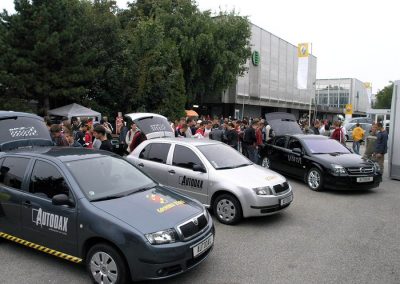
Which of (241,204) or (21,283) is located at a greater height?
(241,204)

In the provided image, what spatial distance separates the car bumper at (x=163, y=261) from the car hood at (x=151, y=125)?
6.07 meters

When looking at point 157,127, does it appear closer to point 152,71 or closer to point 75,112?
point 75,112

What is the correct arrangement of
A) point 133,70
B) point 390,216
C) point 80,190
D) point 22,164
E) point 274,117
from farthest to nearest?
point 133,70 → point 274,117 → point 390,216 → point 22,164 → point 80,190

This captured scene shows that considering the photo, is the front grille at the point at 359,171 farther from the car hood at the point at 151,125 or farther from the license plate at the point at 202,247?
the license plate at the point at 202,247

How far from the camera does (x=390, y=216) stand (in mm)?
7637

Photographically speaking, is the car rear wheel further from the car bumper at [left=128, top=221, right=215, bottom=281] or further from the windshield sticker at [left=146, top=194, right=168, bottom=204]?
the car bumper at [left=128, top=221, right=215, bottom=281]

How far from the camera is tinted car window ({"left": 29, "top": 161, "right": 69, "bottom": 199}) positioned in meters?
4.66

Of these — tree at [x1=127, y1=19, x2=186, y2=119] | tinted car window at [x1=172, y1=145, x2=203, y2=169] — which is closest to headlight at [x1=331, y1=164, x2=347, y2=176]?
tinted car window at [x1=172, y1=145, x2=203, y2=169]

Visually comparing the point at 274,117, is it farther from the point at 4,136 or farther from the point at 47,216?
the point at 47,216

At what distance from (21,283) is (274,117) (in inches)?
439

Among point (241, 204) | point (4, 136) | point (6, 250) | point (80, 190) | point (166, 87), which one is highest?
point (166, 87)

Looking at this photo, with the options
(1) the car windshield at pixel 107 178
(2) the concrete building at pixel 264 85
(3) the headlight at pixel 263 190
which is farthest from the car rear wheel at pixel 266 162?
(2) the concrete building at pixel 264 85

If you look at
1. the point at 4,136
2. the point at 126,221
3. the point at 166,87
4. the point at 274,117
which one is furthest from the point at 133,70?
the point at 126,221

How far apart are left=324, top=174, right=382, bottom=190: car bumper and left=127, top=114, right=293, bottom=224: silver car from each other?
2.73 m
